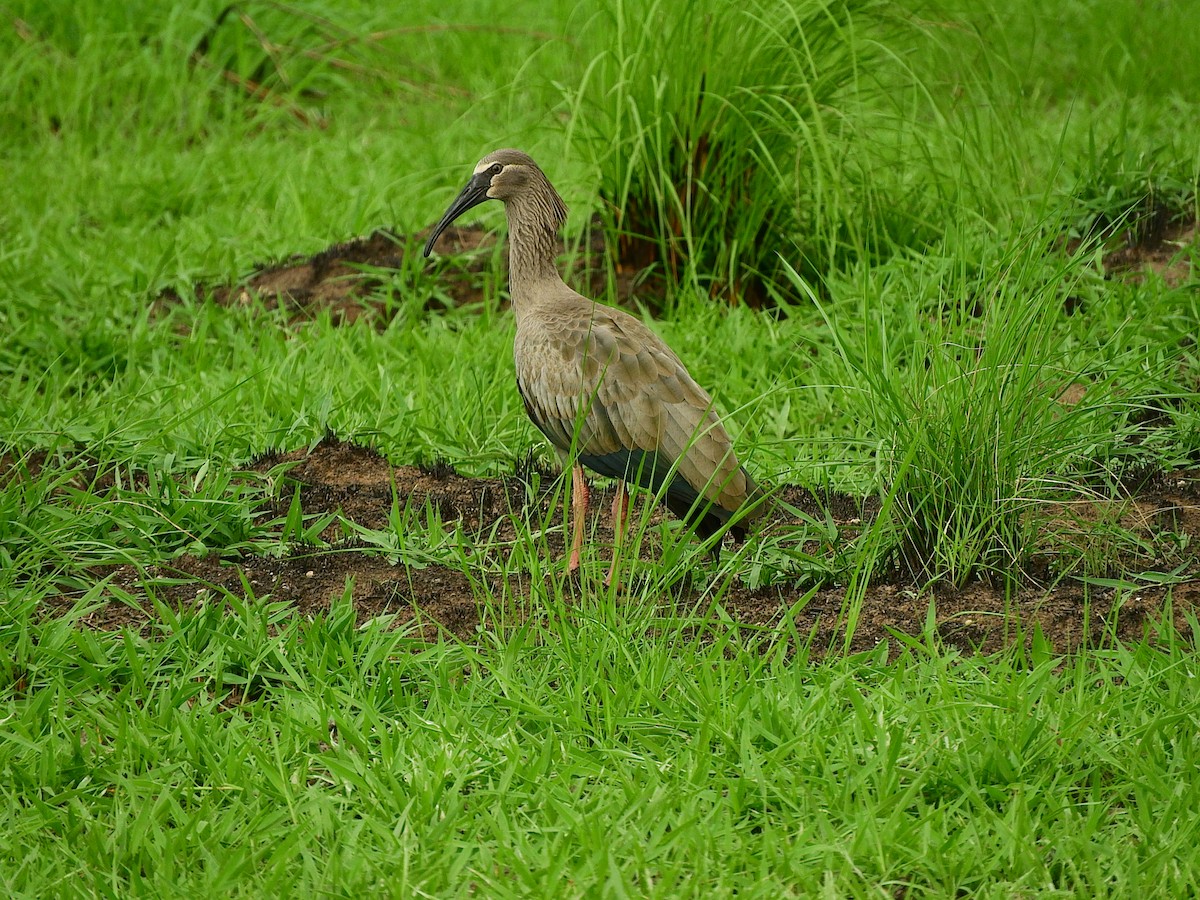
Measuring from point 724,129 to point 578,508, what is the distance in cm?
229

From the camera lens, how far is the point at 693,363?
5.37m

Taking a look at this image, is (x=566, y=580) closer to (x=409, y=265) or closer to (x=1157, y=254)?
(x=409, y=265)

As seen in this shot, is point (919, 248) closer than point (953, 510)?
No

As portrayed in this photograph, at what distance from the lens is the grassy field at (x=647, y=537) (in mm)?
2879

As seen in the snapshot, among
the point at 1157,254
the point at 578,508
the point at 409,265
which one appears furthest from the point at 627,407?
Answer: the point at 1157,254

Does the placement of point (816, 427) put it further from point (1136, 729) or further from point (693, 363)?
point (1136, 729)

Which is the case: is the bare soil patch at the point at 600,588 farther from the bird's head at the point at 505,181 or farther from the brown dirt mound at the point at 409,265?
the brown dirt mound at the point at 409,265

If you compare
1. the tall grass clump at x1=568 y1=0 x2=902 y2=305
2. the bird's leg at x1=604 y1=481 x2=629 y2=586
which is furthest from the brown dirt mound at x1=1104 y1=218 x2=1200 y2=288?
the bird's leg at x1=604 y1=481 x2=629 y2=586

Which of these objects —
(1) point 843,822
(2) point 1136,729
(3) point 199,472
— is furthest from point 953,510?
(3) point 199,472

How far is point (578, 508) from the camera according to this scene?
413cm

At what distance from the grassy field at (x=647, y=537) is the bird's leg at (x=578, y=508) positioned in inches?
5.7

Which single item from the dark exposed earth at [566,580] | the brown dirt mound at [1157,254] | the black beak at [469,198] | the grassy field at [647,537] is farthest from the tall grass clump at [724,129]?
the dark exposed earth at [566,580]

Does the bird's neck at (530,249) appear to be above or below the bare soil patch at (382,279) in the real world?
above

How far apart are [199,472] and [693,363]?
6.43 feet
